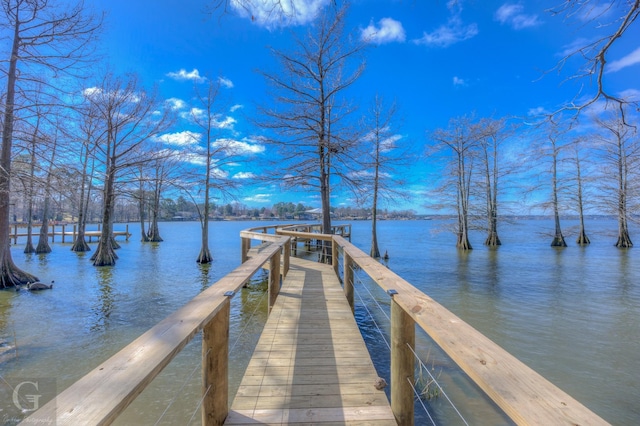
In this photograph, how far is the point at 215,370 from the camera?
1.99 m

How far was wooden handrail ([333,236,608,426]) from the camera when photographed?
2.81 ft

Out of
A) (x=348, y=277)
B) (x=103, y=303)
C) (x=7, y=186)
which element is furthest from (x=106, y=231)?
(x=348, y=277)

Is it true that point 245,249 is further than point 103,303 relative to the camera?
Yes

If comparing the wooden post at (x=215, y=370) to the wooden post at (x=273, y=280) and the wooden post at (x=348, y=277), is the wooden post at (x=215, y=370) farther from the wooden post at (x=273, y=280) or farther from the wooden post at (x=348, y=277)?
the wooden post at (x=348, y=277)

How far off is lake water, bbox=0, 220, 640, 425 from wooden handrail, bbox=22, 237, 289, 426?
0.27 metres

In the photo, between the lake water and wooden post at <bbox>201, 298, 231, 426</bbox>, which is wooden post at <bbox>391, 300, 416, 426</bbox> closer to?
wooden post at <bbox>201, 298, 231, 426</bbox>

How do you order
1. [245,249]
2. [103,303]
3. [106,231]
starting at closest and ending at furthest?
[103,303] → [245,249] → [106,231]

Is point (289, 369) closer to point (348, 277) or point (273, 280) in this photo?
point (273, 280)

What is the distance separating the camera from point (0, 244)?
8992 millimetres

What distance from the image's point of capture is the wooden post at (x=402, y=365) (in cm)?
205

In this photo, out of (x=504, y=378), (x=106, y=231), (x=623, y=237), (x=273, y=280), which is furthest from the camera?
(x=623, y=237)

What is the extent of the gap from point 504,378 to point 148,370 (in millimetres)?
1348

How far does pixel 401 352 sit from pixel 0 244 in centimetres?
1260

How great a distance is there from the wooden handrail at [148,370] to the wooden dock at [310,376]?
0.40 meters
